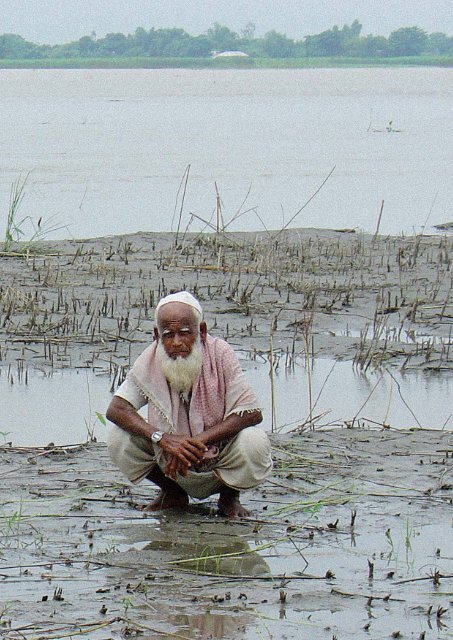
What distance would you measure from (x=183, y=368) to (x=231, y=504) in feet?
2.05

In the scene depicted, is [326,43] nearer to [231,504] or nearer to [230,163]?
[230,163]

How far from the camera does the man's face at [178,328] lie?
15.1 ft

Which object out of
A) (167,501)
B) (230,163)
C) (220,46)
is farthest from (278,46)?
(167,501)

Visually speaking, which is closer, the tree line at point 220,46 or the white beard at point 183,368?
the white beard at point 183,368

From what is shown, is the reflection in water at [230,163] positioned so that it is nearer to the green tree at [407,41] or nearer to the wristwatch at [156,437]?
the wristwatch at [156,437]

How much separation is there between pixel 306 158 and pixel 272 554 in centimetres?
2017

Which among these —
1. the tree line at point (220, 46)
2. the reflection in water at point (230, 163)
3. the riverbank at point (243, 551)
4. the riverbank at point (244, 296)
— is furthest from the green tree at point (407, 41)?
the riverbank at point (243, 551)

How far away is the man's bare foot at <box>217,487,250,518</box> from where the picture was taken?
15.9 feet

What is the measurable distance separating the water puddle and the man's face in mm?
1589

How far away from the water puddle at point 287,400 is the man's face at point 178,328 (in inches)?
62.6

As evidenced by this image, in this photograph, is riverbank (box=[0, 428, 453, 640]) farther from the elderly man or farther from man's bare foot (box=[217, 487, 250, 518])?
the elderly man

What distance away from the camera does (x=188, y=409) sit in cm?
473

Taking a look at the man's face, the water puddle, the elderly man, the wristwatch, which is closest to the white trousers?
the elderly man

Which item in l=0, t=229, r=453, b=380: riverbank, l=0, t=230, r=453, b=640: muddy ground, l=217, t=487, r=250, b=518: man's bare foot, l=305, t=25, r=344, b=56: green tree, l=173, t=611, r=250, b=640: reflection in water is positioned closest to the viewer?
l=173, t=611, r=250, b=640: reflection in water
